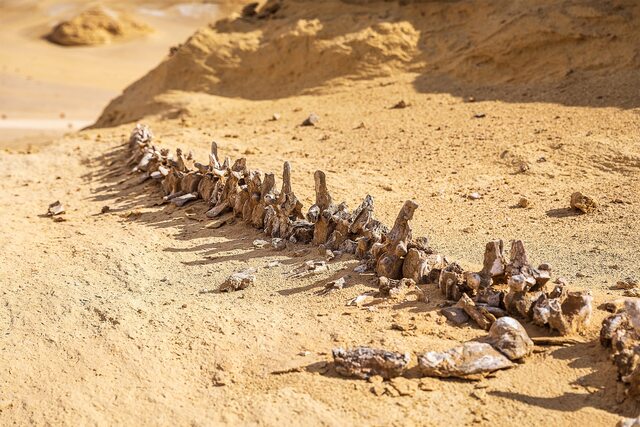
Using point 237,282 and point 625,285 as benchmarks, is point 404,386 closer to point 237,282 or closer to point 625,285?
point 237,282

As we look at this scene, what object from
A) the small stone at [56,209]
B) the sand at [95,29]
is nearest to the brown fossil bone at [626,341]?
the small stone at [56,209]

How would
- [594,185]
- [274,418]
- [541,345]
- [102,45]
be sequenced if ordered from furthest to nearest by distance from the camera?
[102,45]
[594,185]
[541,345]
[274,418]

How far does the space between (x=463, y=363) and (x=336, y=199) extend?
3.36m

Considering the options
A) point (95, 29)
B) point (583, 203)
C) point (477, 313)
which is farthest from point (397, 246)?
point (95, 29)

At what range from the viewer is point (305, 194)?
7.26 metres

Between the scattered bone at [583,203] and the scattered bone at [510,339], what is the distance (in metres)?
2.56

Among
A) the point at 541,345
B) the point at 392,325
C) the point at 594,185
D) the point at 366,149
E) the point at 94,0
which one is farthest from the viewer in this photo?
the point at 94,0

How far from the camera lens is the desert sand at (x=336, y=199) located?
4.03 meters

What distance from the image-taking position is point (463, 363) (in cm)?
396

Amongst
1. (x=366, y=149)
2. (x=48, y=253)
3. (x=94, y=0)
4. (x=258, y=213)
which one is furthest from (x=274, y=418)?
(x=94, y=0)

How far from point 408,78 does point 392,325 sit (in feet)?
22.5

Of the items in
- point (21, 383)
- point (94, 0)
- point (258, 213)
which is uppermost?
point (94, 0)

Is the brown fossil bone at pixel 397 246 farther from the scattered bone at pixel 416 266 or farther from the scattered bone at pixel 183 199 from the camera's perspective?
the scattered bone at pixel 183 199

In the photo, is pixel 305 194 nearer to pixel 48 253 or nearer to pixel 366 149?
pixel 366 149
